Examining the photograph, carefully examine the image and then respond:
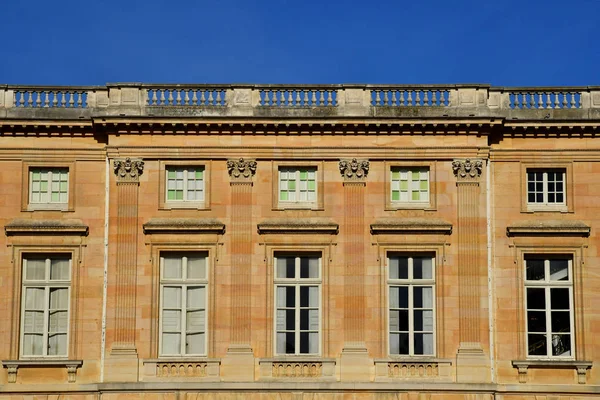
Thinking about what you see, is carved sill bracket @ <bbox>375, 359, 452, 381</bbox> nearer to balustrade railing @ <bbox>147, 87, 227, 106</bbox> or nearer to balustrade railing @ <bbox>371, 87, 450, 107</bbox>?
balustrade railing @ <bbox>371, 87, 450, 107</bbox>

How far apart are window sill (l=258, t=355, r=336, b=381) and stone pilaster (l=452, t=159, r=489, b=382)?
12.3 feet

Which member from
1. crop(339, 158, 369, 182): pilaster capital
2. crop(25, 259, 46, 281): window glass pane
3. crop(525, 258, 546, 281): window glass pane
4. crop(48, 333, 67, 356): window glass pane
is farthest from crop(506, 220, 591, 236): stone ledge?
crop(25, 259, 46, 281): window glass pane

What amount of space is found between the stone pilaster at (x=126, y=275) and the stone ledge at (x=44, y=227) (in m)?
1.23

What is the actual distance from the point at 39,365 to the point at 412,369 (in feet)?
35.1

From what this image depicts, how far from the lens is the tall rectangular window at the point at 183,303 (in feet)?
115

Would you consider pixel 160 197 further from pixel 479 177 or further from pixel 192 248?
pixel 479 177

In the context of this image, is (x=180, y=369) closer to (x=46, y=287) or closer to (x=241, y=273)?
(x=241, y=273)

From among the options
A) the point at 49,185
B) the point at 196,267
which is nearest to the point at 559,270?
the point at 196,267

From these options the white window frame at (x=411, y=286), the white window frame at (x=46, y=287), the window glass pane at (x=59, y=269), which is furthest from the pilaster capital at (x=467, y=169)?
the window glass pane at (x=59, y=269)

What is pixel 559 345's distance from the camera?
116 feet

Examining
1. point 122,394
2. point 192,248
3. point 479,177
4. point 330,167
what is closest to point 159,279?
point 192,248

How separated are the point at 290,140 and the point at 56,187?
7119mm

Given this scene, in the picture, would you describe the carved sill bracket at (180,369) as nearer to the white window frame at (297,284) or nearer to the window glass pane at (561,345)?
the white window frame at (297,284)

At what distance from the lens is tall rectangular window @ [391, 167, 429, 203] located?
35938 millimetres
